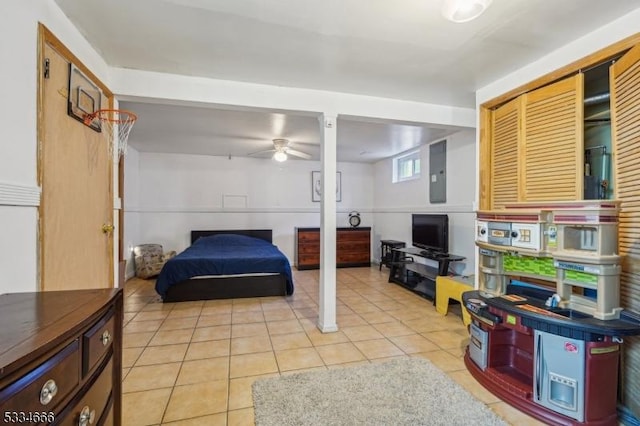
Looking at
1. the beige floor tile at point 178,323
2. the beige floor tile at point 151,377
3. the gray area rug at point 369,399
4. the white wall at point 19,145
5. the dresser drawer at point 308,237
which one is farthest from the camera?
the dresser drawer at point 308,237

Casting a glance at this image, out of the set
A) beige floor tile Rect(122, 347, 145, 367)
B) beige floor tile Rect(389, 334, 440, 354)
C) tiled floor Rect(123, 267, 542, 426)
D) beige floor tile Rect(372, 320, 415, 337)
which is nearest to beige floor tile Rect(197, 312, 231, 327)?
tiled floor Rect(123, 267, 542, 426)

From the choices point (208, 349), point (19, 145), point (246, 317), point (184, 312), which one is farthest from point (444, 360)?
point (19, 145)

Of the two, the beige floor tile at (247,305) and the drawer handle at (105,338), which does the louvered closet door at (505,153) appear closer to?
the drawer handle at (105,338)

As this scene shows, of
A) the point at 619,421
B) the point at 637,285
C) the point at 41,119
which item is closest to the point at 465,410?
the point at 619,421

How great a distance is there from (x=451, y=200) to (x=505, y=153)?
197cm

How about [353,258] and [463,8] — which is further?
[353,258]

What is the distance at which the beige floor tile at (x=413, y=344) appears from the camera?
2.63 metres

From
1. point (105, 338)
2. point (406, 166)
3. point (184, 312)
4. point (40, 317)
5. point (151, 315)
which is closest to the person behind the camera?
point (40, 317)

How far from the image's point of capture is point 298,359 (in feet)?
8.04

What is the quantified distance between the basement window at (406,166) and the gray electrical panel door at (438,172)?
0.45m

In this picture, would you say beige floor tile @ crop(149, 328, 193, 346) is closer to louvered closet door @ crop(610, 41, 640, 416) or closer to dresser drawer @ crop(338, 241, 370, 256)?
louvered closet door @ crop(610, 41, 640, 416)

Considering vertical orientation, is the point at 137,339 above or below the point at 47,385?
below

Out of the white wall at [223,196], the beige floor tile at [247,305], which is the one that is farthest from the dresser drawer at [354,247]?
Result: the beige floor tile at [247,305]

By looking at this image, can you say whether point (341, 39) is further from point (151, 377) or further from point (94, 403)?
point (151, 377)
